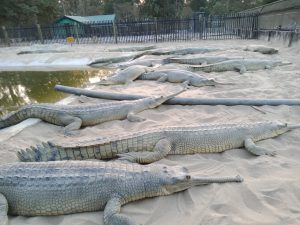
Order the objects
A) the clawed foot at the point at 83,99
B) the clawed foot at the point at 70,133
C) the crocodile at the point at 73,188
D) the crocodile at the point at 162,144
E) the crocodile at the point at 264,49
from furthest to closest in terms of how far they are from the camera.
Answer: the crocodile at the point at 264,49, the clawed foot at the point at 83,99, the clawed foot at the point at 70,133, the crocodile at the point at 162,144, the crocodile at the point at 73,188

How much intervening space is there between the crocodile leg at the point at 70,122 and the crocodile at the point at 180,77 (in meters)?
3.28

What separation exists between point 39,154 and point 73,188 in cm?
83

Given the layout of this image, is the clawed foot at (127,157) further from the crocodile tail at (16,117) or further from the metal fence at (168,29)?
the metal fence at (168,29)

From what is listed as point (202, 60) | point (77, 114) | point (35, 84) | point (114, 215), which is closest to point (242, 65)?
point (202, 60)

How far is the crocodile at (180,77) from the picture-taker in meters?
6.74

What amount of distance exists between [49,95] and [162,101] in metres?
4.31

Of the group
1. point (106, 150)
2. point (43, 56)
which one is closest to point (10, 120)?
point (106, 150)

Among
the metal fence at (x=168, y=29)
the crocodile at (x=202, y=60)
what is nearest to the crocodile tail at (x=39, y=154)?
the crocodile at (x=202, y=60)

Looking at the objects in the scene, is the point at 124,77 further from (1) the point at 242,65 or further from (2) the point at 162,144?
(2) the point at 162,144

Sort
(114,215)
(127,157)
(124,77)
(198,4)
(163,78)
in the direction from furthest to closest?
(198,4)
(124,77)
(163,78)
(127,157)
(114,215)

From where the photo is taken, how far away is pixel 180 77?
23.7 ft

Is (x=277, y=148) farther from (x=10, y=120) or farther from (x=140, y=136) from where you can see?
(x=10, y=120)

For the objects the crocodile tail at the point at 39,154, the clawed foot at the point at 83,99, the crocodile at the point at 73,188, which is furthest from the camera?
the clawed foot at the point at 83,99

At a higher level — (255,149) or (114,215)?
(255,149)
